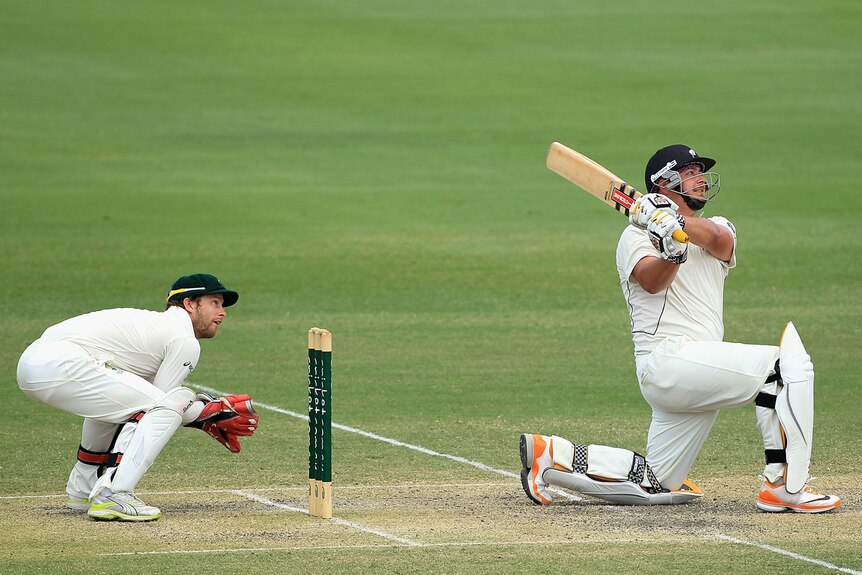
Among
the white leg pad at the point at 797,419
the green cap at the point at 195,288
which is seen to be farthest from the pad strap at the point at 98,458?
the white leg pad at the point at 797,419

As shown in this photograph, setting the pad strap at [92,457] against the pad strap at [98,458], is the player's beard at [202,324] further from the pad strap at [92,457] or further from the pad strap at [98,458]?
the pad strap at [92,457]

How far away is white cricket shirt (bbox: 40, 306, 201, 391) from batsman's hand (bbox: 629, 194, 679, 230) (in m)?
2.32

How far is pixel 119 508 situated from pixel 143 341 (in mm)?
885

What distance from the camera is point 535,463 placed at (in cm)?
820

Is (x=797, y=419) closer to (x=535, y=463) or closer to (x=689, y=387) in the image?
(x=689, y=387)

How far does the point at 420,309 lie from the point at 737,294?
350 centimetres

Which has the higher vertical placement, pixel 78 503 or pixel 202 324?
pixel 202 324

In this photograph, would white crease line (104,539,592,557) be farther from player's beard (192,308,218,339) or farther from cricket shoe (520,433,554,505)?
player's beard (192,308,218,339)

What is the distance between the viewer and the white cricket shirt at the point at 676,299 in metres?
8.23

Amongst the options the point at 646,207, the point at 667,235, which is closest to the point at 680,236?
the point at 667,235

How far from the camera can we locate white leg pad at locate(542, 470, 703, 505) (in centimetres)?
823

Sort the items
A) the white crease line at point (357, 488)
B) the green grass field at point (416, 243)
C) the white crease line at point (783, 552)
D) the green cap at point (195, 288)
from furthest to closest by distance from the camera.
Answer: the white crease line at point (357, 488) < the green cap at point (195, 288) < the green grass field at point (416, 243) < the white crease line at point (783, 552)

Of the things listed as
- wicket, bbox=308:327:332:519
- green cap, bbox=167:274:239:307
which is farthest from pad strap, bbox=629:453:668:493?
green cap, bbox=167:274:239:307

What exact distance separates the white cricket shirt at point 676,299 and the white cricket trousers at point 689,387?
8 centimetres
